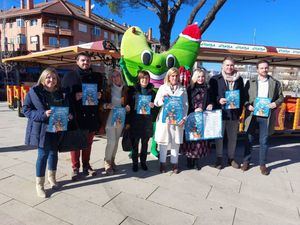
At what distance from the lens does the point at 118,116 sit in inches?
167

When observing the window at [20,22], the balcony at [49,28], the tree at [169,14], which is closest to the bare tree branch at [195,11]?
the tree at [169,14]

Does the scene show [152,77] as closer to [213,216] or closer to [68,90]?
[68,90]

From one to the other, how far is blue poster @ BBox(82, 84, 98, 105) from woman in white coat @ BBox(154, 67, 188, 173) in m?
1.00

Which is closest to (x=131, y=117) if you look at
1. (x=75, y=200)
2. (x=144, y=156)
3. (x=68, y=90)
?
(x=144, y=156)

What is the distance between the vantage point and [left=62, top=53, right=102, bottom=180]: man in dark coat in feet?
12.7

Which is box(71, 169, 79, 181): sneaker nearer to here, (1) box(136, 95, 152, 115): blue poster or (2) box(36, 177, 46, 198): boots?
(2) box(36, 177, 46, 198): boots

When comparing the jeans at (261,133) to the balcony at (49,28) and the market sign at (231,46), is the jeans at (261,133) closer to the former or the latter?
the market sign at (231,46)

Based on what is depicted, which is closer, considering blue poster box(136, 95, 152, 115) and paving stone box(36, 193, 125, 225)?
paving stone box(36, 193, 125, 225)

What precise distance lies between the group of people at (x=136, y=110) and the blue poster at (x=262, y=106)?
83 millimetres

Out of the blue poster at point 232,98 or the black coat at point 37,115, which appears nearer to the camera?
the black coat at point 37,115

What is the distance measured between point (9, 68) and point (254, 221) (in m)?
26.5

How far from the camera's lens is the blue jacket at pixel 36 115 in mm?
3408

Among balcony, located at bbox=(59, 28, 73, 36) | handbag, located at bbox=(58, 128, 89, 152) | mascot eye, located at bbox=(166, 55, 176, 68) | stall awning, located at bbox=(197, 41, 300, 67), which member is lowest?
handbag, located at bbox=(58, 128, 89, 152)

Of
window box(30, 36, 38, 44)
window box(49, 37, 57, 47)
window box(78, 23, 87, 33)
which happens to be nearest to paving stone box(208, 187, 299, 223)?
window box(49, 37, 57, 47)
